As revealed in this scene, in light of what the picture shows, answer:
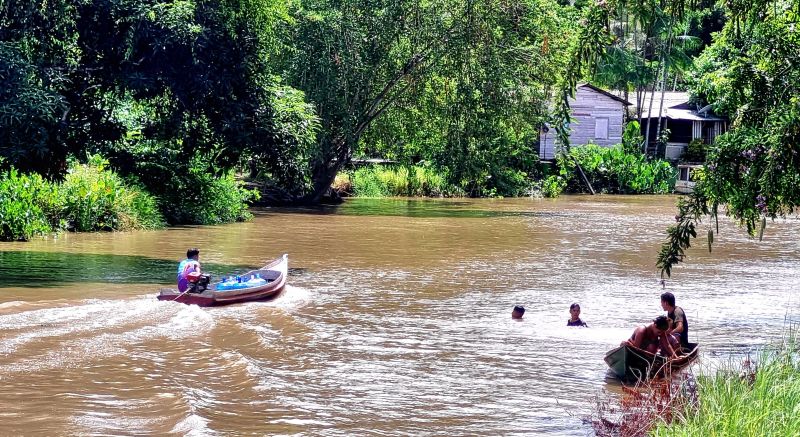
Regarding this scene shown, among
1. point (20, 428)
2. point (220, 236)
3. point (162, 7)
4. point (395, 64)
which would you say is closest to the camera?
point (20, 428)

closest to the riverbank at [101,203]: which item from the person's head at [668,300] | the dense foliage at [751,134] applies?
the person's head at [668,300]

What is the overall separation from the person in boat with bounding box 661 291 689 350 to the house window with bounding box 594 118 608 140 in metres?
51.8

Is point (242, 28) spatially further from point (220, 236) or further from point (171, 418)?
point (171, 418)

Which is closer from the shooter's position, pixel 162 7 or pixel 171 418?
pixel 171 418

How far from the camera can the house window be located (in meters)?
64.8

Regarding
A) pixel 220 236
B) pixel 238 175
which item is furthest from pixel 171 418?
pixel 238 175

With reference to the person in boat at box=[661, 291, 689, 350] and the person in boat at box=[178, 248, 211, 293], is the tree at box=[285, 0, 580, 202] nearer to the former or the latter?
the person in boat at box=[178, 248, 211, 293]

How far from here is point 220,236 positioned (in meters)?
31.2

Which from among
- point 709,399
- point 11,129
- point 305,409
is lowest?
point 305,409

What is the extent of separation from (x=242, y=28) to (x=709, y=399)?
52.2ft

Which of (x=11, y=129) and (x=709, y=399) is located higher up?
(x=11, y=129)

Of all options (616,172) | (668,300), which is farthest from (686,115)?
(668,300)

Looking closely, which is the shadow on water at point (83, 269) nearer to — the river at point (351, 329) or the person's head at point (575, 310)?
the river at point (351, 329)

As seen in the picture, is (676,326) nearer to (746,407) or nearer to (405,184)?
(746,407)
